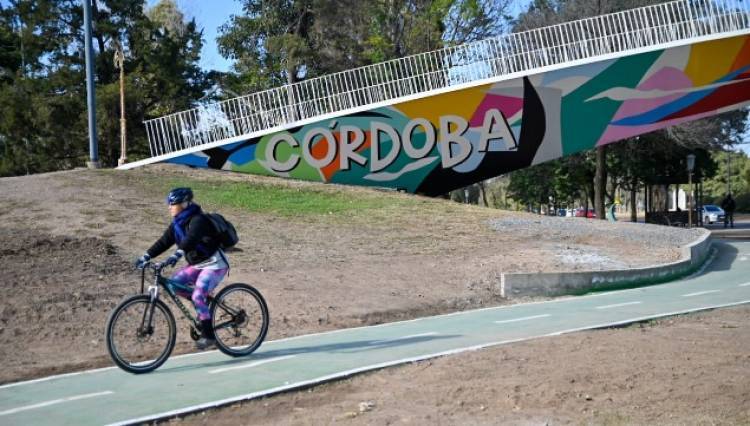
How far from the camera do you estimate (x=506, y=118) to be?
2644 cm

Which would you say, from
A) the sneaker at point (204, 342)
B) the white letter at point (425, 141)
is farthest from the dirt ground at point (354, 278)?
the white letter at point (425, 141)

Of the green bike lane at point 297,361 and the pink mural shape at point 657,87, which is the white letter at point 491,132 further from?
the green bike lane at point 297,361

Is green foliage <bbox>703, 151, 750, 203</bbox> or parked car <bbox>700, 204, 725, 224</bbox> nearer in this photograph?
parked car <bbox>700, 204, 725, 224</bbox>

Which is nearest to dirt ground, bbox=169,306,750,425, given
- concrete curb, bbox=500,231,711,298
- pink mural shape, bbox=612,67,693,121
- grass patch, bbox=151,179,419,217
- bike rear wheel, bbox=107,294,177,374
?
bike rear wheel, bbox=107,294,177,374

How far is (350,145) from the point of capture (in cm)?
2578

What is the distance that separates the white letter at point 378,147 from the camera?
84.5ft

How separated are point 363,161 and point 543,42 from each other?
7.33 meters

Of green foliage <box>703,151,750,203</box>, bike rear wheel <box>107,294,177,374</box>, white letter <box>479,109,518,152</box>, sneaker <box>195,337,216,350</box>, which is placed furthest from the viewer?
green foliage <box>703,151,750,203</box>

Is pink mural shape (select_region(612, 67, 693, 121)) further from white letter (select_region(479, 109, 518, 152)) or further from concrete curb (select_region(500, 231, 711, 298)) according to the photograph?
concrete curb (select_region(500, 231, 711, 298))

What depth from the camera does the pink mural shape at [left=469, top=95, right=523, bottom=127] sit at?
25984 mm

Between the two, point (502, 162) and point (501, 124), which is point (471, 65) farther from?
point (502, 162)

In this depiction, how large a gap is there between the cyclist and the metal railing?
18247mm

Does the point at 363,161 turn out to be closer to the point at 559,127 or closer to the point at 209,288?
the point at 559,127

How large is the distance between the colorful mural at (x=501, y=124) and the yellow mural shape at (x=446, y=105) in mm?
33
